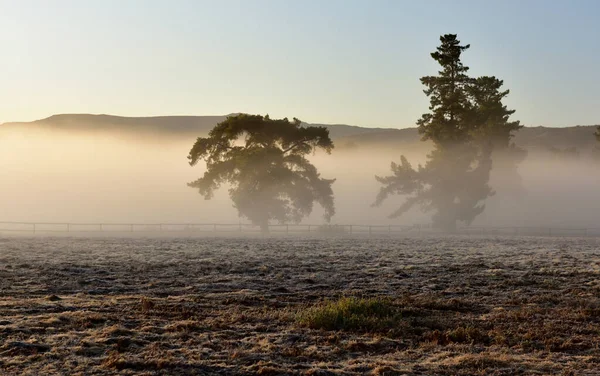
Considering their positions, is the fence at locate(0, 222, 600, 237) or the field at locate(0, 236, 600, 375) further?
the fence at locate(0, 222, 600, 237)

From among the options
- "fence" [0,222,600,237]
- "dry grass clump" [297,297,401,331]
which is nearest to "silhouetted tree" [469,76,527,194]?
"fence" [0,222,600,237]

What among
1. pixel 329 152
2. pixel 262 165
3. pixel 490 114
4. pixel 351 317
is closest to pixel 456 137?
pixel 490 114

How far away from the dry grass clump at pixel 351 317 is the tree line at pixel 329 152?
47969 mm

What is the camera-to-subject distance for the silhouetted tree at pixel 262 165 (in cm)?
6391

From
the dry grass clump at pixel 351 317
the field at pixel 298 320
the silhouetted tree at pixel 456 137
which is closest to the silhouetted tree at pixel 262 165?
the silhouetted tree at pixel 456 137

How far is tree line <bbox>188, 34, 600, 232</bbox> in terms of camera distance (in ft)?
212

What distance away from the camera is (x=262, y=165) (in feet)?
209

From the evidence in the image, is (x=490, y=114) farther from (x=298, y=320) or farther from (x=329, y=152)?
(x=298, y=320)

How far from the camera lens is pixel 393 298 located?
59.3 feet

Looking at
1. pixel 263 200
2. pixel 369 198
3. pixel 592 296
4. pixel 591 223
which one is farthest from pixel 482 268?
pixel 369 198

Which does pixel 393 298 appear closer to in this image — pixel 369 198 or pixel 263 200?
pixel 263 200

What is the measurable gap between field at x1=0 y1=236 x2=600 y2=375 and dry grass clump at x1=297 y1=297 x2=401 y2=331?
0.03 metres

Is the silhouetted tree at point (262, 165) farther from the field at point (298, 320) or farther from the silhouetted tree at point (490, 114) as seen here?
the field at point (298, 320)

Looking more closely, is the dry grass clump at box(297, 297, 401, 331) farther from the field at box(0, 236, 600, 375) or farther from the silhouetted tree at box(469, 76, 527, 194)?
the silhouetted tree at box(469, 76, 527, 194)
